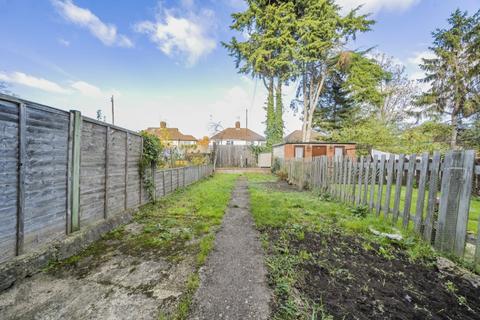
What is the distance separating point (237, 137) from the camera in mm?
34688

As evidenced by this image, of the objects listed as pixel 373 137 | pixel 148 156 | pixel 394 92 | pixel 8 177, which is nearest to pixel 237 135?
pixel 373 137

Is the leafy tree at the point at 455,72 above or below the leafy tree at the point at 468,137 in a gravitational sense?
above

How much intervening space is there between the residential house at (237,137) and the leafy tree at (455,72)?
22.3 metres

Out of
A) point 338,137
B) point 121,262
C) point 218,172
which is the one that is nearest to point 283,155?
point 218,172

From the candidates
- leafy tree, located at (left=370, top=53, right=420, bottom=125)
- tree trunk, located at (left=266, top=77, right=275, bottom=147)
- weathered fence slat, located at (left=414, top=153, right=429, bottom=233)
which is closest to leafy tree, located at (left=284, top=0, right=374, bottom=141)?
tree trunk, located at (left=266, top=77, right=275, bottom=147)

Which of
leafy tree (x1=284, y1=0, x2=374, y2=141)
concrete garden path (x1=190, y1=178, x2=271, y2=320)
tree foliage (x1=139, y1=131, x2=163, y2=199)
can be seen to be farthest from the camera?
leafy tree (x1=284, y1=0, x2=374, y2=141)

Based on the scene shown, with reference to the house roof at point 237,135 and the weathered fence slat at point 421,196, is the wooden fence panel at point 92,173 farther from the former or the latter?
the house roof at point 237,135

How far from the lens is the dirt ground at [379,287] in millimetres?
1529

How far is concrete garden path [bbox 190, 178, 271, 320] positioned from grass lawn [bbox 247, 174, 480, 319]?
0.13m

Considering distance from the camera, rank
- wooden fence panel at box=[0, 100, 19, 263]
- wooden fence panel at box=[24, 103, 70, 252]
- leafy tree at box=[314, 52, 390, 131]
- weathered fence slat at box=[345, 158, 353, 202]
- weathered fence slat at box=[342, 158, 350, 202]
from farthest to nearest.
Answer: leafy tree at box=[314, 52, 390, 131] < weathered fence slat at box=[342, 158, 350, 202] < weathered fence slat at box=[345, 158, 353, 202] < wooden fence panel at box=[24, 103, 70, 252] < wooden fence panel at box=[0, 100, 19, 263]

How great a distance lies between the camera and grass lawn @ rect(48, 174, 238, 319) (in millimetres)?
1885

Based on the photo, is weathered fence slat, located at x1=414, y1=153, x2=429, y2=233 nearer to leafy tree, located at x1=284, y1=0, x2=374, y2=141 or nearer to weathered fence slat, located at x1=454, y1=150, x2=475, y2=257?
weathered fence slat, located at x1=454, y1=150, x2=475, y2=257

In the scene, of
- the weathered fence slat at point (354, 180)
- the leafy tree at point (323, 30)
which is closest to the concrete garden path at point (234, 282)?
the weathered fence slat at point (354, 180)

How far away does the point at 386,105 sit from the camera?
22.1 metres
